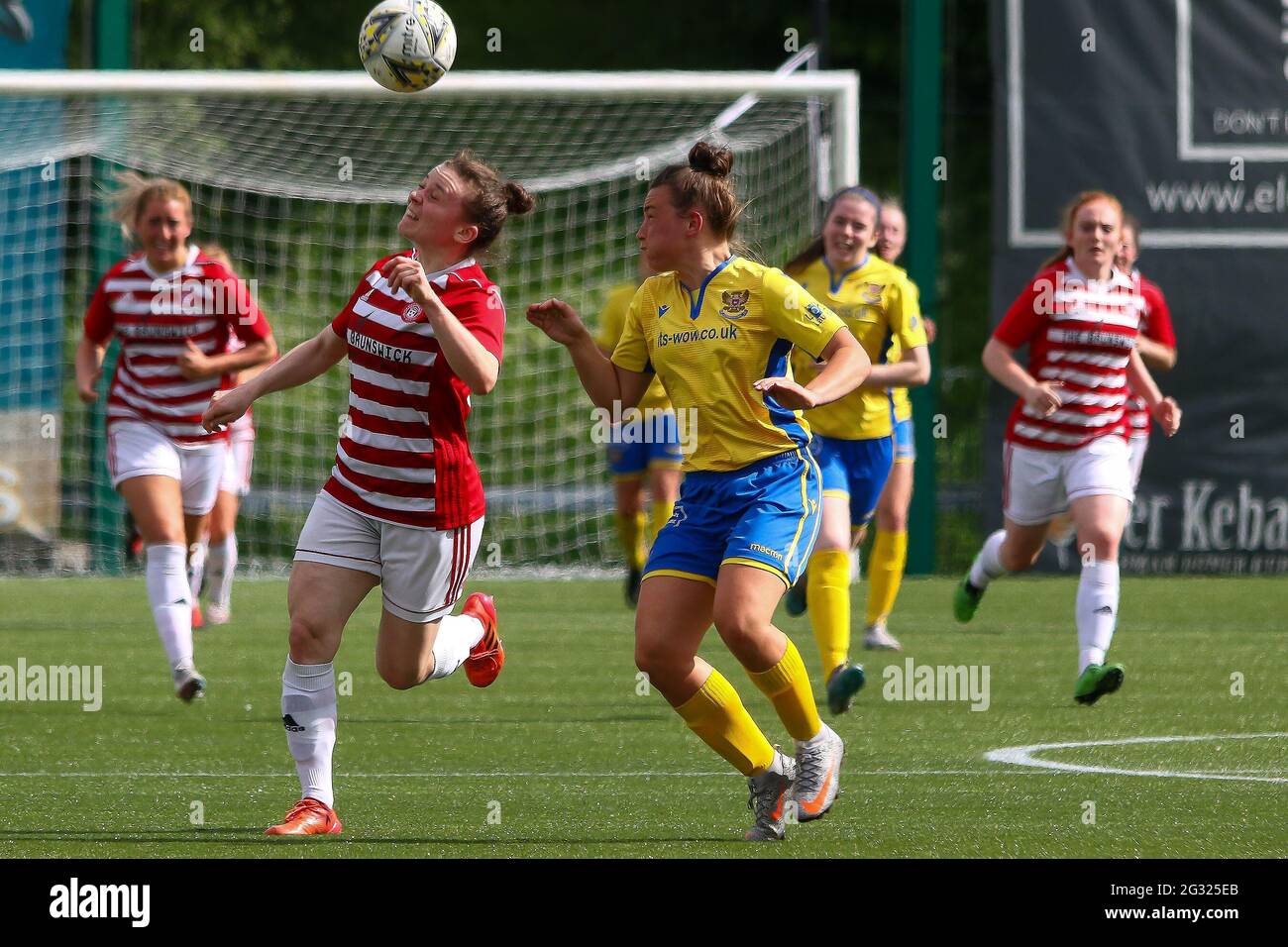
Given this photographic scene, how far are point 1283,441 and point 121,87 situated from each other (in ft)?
28.6

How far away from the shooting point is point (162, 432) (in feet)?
28.5

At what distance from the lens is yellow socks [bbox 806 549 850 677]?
26.2 ft

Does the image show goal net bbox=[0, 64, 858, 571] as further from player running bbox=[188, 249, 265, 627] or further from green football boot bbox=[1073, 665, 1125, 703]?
green football boot bbox=[1073, 665, 1125, 703]

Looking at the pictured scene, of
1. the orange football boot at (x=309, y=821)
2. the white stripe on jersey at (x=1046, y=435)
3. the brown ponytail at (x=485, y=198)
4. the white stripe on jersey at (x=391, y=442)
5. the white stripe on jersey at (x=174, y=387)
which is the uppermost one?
the brown ponytail at (x=485, y=198)

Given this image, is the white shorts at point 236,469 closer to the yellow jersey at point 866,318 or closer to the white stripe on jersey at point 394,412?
the yellow jersey at point 866,318

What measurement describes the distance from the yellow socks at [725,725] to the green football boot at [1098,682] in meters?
2.59

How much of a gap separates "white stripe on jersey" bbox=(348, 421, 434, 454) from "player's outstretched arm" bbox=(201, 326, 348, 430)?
224 millimetres

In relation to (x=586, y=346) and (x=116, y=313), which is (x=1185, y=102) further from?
(x=586, y=346)

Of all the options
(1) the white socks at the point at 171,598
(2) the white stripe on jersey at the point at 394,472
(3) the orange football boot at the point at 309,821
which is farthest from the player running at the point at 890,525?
(3) the orange football boot at the point at 309,821

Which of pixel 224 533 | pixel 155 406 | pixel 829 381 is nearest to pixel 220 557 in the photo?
pixel 224 533

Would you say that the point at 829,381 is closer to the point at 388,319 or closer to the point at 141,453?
the point at 388,319

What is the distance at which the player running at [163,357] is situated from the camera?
27.7 ft

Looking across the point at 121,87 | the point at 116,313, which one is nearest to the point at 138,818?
the point at 116,313

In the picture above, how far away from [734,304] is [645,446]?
293 inches
